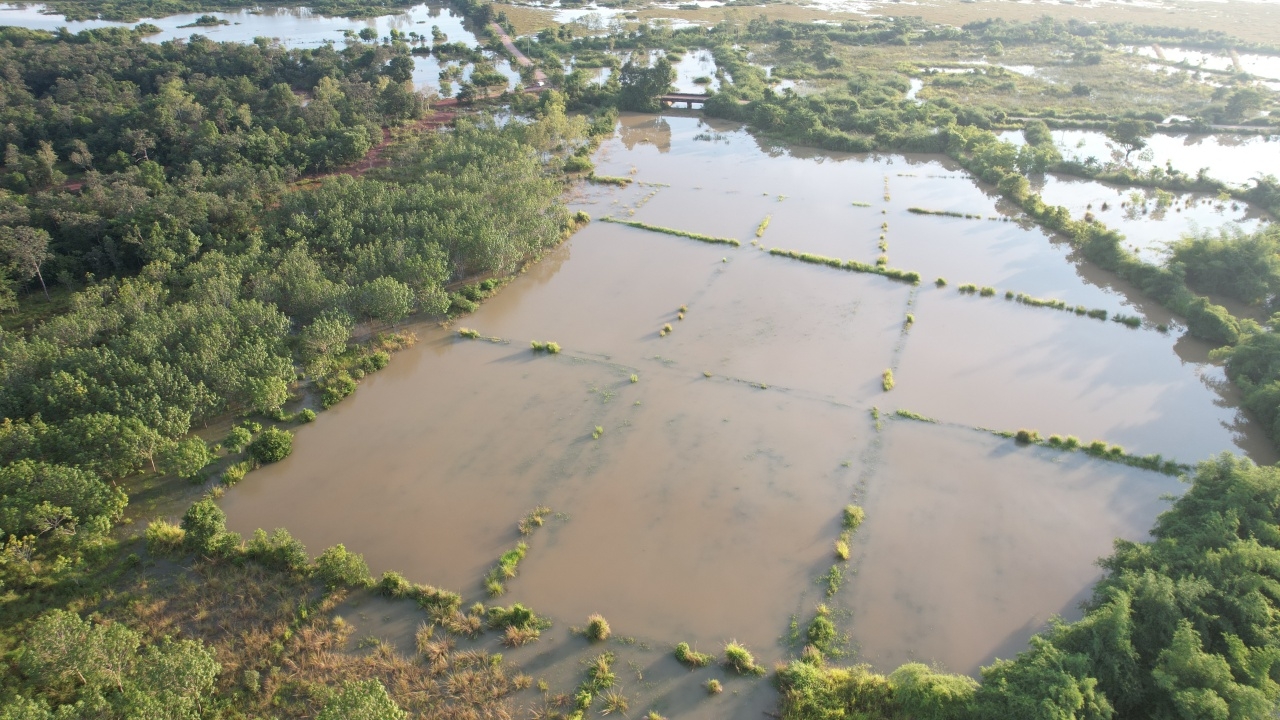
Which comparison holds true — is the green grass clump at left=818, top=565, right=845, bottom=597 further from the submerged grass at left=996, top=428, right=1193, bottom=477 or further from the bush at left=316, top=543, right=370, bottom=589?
the bush at left=316, top=543, right=370, bottom=589

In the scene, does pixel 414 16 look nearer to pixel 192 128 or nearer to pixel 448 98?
pixel 448 98

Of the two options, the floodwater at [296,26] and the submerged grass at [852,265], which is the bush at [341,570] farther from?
the floodwater at [296,26]

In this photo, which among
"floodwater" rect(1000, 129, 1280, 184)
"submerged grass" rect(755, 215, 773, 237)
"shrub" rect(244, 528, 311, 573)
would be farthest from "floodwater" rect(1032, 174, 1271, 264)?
"shrub" rect(244, 528, 311, 573)

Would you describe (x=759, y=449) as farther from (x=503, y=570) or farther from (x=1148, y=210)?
(x=1148, y=210)

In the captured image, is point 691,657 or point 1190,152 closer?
point 691,657

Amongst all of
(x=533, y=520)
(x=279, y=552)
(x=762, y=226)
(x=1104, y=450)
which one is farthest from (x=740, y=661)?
(x=762, y=226)

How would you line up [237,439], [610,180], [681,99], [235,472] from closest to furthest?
[235,472] < [237,439] < [610,180] < [681,99]
